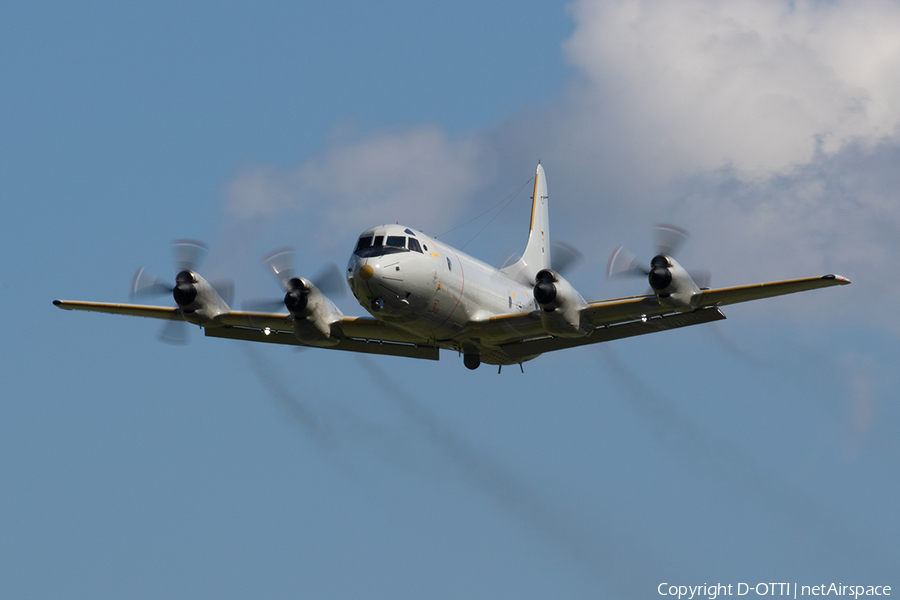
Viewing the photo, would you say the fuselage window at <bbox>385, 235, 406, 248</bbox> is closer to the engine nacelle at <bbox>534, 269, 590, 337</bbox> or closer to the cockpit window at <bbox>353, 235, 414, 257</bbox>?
the cockpit window at <bbox>353, 235, 414, 257</bbox>

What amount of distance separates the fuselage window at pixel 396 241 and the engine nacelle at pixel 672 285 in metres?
6.20

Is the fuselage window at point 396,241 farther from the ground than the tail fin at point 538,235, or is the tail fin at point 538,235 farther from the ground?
the tail fin at point 538,235

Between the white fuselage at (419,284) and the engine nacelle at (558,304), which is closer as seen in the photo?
the white fuselage at (419,284)

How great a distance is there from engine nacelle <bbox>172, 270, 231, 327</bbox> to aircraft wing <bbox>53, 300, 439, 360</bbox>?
320 millimetres

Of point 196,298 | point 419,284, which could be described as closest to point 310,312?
point 196,298

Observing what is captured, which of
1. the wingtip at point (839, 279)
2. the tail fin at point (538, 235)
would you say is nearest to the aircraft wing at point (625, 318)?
the wingtip at point (839, 279)

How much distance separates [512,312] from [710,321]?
6071 mm

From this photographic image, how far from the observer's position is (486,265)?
3161 cm

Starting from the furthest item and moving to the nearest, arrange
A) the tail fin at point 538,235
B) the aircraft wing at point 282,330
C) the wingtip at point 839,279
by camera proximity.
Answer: the tail fin at point 538,235, the aircraft wing at point 282,330, the wingtip at point 839,279

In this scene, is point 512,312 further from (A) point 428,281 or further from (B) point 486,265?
(A) point 428,281

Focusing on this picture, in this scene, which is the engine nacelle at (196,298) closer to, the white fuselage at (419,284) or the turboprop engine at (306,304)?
the turboprop engine at (306,304)

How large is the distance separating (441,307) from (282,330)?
19.6ft

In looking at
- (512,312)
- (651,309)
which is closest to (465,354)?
(512,312)

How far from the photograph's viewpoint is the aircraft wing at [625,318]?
86.4 feet
